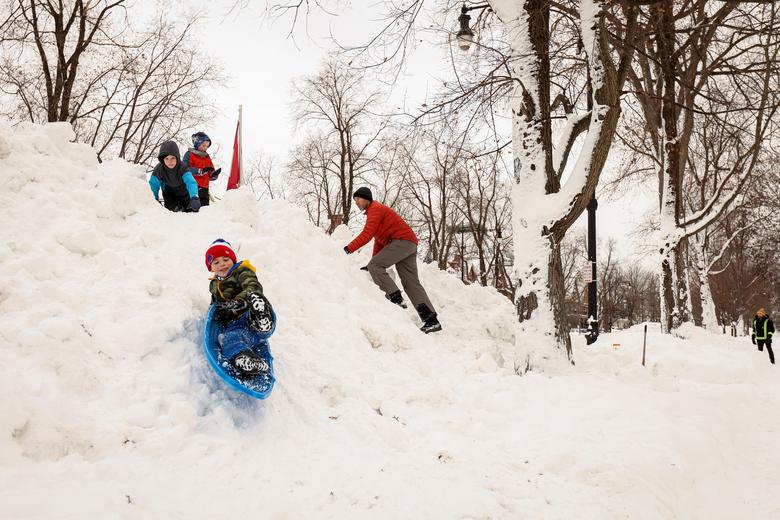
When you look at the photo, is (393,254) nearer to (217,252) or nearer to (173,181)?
(217,252)

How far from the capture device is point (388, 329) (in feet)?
17.9

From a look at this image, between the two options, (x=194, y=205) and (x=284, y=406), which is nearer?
(x=284, y=406)

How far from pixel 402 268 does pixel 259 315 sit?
316cm

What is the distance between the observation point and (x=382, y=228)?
6.50 metres

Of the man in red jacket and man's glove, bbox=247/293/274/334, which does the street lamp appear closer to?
the man in red jacket

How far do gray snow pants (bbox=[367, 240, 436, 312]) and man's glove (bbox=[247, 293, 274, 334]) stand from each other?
296 cm

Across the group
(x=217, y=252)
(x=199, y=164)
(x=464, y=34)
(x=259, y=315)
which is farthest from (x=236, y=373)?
(x=464, y=34)

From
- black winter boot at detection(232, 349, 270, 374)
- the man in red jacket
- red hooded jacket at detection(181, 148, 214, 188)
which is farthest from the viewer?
red hooded jacket at detection(181, 148, 214, 188)

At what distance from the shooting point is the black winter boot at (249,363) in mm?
3438

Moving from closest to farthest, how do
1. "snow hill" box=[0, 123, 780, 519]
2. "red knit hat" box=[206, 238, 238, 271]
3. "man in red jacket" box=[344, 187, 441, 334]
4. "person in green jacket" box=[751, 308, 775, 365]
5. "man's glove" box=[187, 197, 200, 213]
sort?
"snow hill" box=[0, 123, 780, 519], "red knit hat" box=[206, 238, 238, 271], "man in red jacket" box=[344, 187, 441, 334], "man's glove" box=[187, 197, 200, 213], "person in green jacket" box=[751, 308, 775, 365]

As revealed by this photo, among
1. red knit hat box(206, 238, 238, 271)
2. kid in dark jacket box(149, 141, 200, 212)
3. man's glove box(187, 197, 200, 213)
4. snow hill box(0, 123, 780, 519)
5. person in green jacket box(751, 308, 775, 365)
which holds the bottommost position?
person in green jacket box(751, 308, 775, 365)

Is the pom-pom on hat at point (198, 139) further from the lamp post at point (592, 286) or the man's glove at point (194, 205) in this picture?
the lamp post at point (592, 286)

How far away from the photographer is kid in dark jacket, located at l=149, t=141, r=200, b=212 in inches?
266

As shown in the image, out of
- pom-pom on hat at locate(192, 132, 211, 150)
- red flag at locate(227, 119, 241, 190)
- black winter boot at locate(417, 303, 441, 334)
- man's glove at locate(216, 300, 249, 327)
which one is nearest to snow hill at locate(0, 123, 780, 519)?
black winter boot at locate(417, 303, 441, 334)
